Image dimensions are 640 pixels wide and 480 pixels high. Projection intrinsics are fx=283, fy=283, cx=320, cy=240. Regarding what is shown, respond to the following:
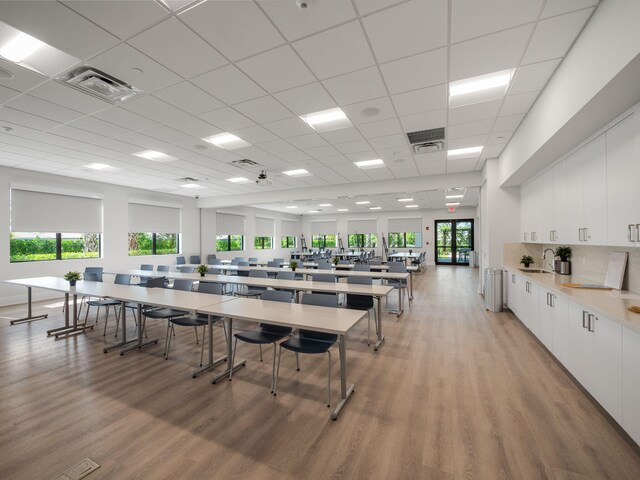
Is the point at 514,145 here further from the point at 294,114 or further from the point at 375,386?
the point at 375,386

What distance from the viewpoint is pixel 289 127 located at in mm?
4496

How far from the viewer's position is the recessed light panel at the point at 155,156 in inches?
228

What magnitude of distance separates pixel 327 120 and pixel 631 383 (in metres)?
4.22

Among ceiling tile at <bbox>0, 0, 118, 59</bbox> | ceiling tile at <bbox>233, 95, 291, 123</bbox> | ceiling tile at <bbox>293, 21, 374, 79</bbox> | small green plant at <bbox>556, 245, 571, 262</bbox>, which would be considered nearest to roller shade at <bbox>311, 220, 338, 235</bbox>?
small green plant at <bbox>556, 245, 571, 262</bbox>

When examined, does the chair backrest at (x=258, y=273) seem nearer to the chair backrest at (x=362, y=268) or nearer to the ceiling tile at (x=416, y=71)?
the chair backrest at (x=362, y=268)

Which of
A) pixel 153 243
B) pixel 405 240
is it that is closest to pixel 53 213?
pixel 153 243

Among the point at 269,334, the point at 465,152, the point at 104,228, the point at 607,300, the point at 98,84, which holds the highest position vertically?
the point at 465,152

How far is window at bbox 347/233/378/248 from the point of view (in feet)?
59.4

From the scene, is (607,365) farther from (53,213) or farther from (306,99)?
(53,213)

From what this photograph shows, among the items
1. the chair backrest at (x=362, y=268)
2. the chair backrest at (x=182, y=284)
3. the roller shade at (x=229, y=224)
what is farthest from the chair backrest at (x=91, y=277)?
the roller shade at (x=229, y=224)

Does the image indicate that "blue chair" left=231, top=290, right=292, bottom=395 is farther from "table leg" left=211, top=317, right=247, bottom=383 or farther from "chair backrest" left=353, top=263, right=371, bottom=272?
"chair backrest" left=353, top=263, right=371, bottom=272

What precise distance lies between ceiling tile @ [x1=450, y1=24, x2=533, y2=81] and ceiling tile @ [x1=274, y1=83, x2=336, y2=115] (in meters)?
1.45

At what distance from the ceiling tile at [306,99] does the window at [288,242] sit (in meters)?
14.1

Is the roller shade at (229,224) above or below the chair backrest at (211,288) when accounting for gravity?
above
